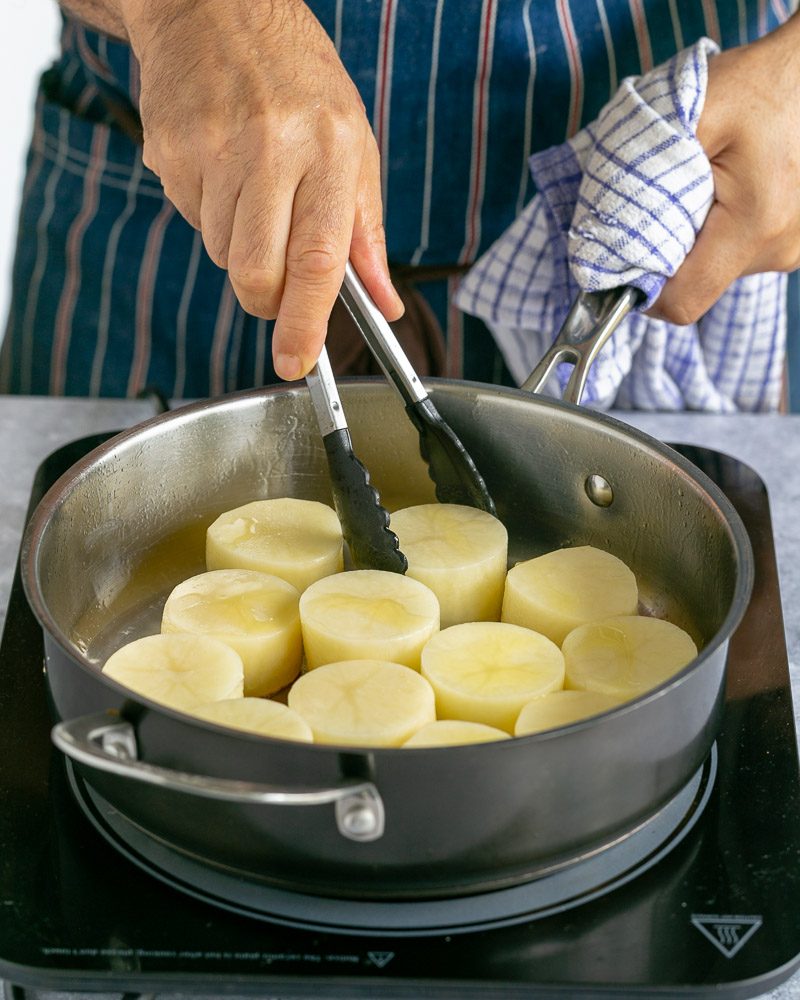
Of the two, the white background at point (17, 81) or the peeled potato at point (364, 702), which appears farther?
the white background at point (17, 81)

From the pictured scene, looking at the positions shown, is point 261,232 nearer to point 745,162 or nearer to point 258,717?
point 258,717

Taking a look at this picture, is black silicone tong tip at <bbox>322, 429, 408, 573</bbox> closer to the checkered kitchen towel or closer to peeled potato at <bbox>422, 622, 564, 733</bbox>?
peeled potato at <bbox>422, 622, 564, 733</bbox>

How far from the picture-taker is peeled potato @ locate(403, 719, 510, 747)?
73cm

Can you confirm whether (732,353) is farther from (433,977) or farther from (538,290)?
(433,977)

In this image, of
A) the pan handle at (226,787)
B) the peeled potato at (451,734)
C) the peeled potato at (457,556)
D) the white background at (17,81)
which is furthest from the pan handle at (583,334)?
the white background at (17,81)

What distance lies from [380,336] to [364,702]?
0.32 meters

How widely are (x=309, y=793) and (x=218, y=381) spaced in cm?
93

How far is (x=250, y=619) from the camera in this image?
90 centimetres

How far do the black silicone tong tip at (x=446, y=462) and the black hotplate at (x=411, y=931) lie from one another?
0.32 metres

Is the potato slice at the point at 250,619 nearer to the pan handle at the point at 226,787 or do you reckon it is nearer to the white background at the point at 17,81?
the pan handle at the point at 226,787

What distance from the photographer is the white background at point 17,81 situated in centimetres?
292

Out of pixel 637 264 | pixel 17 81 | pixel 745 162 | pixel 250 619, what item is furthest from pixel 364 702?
pixel 17 81

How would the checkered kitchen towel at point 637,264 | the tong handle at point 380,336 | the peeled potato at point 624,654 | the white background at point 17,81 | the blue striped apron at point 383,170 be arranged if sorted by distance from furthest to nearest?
the white background at point 17,81
the blue striped apron at point 383,170
the checkered kitchen towel at point 637,264
the tong handle at point 380,336
the peeled potato at point 624,654

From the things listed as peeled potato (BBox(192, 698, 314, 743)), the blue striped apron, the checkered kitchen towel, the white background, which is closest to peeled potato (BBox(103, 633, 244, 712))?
peeled potato (BBox(192, 698, 314, 743))
